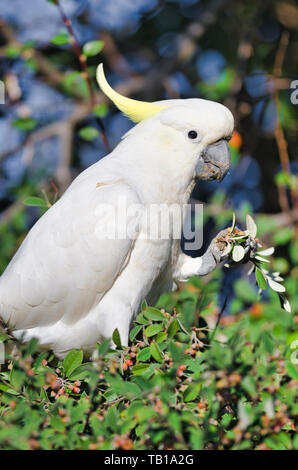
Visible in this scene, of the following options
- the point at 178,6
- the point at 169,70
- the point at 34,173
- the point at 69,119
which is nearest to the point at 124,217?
the point at 34,173

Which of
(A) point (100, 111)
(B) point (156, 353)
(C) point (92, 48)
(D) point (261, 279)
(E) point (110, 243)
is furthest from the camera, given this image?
(A) point (100, 111)

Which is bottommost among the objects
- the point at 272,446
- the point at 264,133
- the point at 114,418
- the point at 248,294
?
the point at 264,133

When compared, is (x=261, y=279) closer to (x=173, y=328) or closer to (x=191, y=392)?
(x=173, y=328)

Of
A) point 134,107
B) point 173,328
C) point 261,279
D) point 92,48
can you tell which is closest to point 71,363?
point 173,328

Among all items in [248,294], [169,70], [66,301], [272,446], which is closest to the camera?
[272,446]

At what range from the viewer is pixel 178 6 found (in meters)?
4.79

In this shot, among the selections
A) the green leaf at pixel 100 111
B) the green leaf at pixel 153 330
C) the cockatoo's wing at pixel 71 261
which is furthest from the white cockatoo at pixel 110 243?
the green leaf at pixel 100 111

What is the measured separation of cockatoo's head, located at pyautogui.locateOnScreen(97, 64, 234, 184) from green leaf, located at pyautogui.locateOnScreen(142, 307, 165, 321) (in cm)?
66

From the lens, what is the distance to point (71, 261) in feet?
6.32

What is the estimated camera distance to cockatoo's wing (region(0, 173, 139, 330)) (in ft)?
6.16

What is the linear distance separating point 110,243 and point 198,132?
553mm

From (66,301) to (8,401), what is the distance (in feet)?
2.01

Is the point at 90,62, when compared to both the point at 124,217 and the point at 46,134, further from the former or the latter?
the point at 124,217

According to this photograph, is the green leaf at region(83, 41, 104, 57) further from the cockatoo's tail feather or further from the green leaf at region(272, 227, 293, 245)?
the green leaf at region(272, 227, 293, 245)
